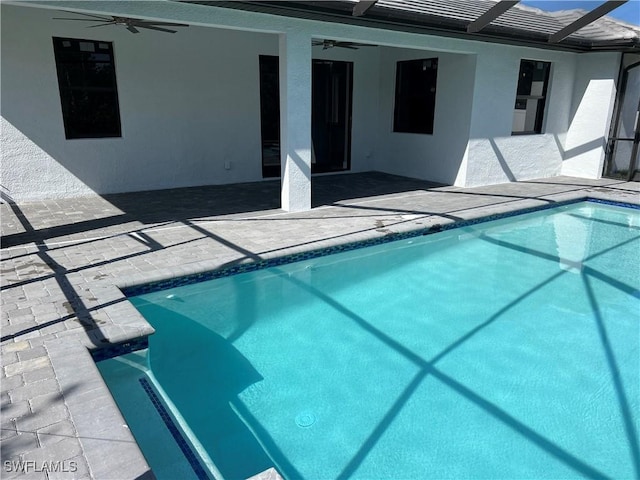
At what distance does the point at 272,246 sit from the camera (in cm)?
597

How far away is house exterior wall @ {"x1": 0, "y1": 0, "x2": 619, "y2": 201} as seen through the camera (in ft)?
25.6

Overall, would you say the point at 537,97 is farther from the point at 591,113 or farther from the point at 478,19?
the point at 478,19

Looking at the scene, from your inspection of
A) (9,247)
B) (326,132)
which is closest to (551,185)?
(326,132)

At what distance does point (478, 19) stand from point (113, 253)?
282 inches

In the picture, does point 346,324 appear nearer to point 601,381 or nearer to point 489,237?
point 601,381

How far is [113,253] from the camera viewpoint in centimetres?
559

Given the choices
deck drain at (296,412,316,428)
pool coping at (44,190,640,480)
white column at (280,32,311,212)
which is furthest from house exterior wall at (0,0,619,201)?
deck drain at (296,412,316,428)

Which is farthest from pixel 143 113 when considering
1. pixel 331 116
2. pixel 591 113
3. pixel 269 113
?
pixel 591 113

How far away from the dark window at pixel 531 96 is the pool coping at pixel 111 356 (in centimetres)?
633

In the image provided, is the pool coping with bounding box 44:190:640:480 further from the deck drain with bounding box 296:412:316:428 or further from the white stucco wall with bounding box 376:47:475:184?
the white stucco wall with bounding box 376:47:475:184

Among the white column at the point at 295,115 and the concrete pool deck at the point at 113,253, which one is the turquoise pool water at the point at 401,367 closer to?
the concrete pool deck at the point at 113,253

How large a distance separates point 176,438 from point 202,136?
777 centimetres

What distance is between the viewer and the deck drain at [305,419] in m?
3.48

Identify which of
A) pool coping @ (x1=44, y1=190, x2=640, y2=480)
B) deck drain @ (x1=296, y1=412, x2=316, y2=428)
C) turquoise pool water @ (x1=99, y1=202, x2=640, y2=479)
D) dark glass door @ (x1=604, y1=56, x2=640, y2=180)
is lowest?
deck drain @ (x1=296, y1=412, x2=316, y2=428)
